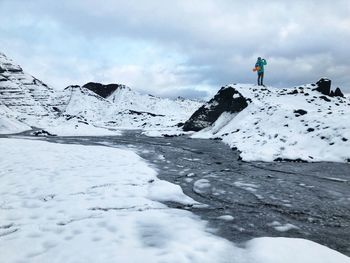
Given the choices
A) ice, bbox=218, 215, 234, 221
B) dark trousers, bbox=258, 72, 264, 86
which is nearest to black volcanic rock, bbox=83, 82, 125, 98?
dark trousers, bbox=258, 72, 264, 86

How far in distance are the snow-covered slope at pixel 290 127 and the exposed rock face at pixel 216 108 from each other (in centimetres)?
75

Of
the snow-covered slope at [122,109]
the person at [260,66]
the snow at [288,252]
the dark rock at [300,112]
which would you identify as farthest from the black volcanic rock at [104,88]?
the snow at [288,252]

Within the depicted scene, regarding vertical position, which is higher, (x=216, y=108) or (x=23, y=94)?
(x=23, y=94)

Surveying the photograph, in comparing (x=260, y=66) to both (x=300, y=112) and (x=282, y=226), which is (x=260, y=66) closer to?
(x=300, y=112)

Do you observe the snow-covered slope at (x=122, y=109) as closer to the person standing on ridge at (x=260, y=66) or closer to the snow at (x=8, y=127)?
the snow at (x=8, y=127)

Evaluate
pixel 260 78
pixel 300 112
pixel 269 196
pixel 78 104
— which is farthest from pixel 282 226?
pixel 78 104

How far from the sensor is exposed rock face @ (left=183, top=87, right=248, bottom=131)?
25906mm

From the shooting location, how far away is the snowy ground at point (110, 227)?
4.36 meters

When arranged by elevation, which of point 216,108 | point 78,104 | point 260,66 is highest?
point 260,66

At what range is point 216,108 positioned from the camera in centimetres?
2809

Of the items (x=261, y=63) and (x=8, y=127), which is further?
(x=8, y=127)

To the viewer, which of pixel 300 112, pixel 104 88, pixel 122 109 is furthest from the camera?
pixel 104 88

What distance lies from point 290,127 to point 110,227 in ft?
43.1

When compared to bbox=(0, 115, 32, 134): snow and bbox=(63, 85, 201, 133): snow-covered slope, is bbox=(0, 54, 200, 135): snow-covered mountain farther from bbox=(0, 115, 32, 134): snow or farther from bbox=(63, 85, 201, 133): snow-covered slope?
bbox=(0, 115, 32, 134): snow
